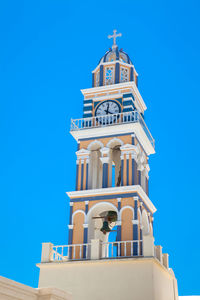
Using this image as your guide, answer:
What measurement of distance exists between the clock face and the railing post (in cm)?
791

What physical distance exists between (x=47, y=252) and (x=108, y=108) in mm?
8618

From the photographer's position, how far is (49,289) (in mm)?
13344

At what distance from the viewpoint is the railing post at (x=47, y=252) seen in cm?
2127

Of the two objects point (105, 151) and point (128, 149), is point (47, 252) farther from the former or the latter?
point (128, 149)

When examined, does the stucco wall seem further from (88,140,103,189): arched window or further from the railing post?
(88,140,103,189): arched window

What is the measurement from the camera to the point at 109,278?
19812 mm

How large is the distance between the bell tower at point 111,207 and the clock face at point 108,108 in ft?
0.18

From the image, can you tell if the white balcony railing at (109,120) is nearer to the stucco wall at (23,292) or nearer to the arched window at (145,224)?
the arched window at (145,224)

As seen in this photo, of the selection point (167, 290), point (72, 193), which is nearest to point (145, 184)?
point (72, 193)

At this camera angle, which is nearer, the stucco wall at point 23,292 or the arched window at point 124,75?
the stucco wall at point 23,292

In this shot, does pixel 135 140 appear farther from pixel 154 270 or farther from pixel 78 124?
pixel 154 270

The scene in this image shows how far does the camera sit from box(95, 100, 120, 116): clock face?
2558 cm

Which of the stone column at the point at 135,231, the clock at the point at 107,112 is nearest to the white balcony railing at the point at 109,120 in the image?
the clock at the point at 107,112

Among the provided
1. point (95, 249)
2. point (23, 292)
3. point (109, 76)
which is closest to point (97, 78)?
point (109, 76)
